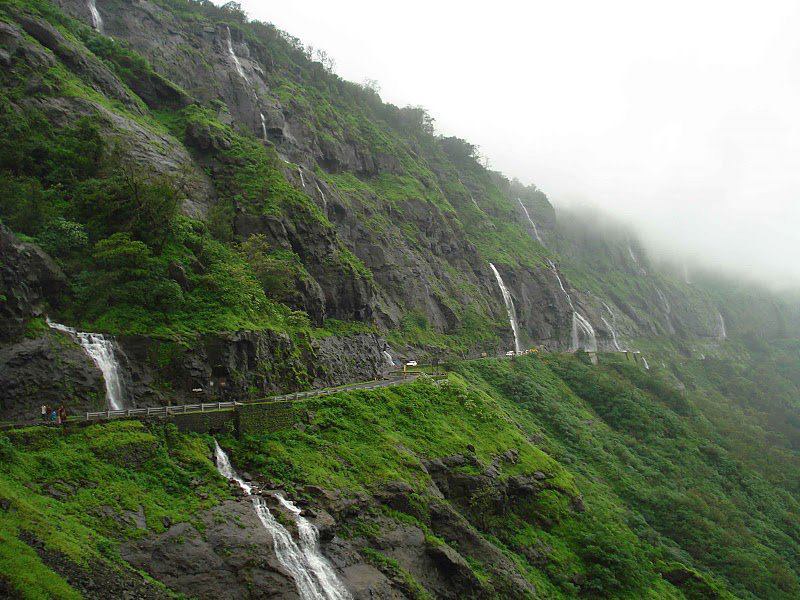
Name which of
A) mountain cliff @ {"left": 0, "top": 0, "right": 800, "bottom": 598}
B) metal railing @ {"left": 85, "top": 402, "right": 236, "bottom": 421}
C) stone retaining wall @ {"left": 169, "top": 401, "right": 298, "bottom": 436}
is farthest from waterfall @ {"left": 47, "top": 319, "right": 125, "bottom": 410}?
stone retaining wall @ {"left": 169, "top": 401, "right": 298, "bottom": 436}

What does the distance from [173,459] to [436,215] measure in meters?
69.9

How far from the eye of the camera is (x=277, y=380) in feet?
112

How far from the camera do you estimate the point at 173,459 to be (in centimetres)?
2219

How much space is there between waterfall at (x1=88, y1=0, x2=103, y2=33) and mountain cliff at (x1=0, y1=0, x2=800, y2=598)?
0.40 meters

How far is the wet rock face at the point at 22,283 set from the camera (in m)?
24.7

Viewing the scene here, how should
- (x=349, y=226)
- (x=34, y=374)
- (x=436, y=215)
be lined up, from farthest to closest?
(x=436, y=215), (x=349, y=226), (x=34, y=374)

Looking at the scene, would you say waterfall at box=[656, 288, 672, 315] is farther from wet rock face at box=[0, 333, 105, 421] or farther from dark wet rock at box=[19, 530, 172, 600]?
dark wet rock at box=[19, 530, 172, 600]

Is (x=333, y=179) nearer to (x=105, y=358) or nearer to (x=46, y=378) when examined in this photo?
(x=105, y=358)

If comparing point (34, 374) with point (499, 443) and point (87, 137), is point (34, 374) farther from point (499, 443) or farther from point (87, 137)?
point (499, 443)

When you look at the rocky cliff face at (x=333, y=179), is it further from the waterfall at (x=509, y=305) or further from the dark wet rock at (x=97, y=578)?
the dark wet rock at (x=97, y=578)

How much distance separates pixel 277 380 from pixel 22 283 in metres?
14.3

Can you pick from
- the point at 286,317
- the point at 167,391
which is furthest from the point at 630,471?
the point at 167,391

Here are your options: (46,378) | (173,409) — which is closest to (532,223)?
(173,409)

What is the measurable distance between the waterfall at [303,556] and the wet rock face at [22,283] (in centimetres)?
1282
